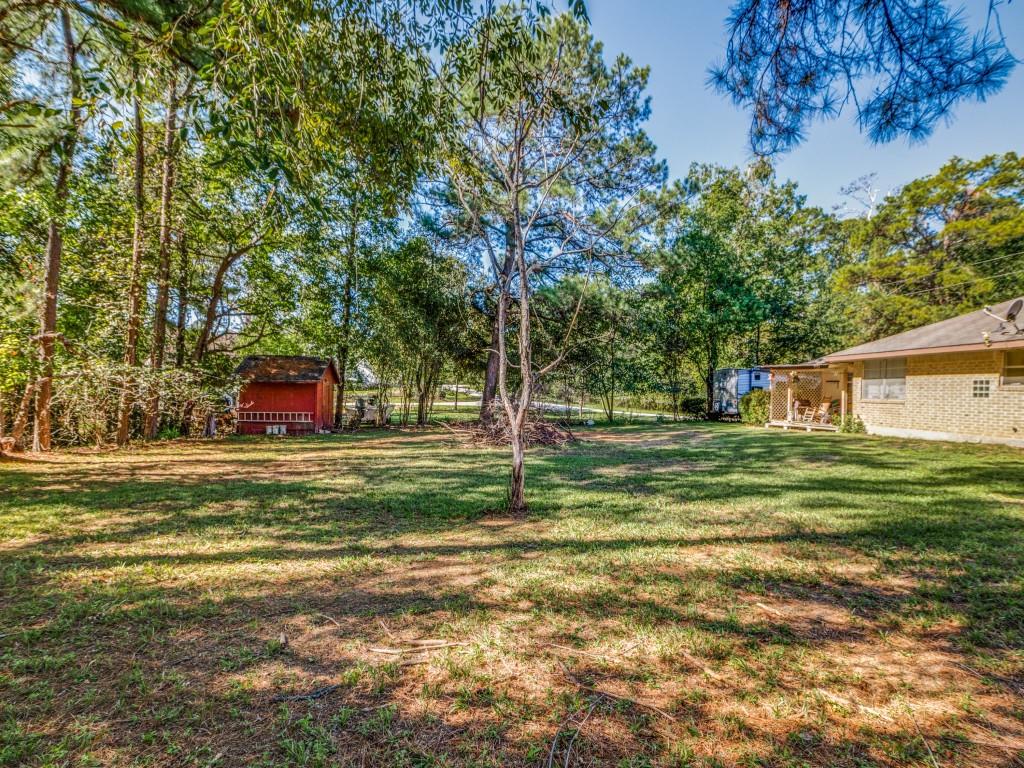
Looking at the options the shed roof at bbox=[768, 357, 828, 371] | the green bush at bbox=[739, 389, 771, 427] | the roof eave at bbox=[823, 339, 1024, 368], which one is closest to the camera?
the roof eave at bbox=[823, 339, 1024, 368]

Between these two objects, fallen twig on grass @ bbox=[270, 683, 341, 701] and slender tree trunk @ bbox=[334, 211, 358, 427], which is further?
slender tree trunk @ bbox=[334, 211, 358, 427]

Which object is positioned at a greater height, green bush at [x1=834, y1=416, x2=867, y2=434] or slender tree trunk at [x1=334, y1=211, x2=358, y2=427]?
slender tree trunk at [x1=334, y1=211, x2=358, y2=427]

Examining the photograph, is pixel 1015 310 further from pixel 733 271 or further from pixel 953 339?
pixel 733 271

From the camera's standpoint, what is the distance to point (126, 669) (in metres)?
2.21

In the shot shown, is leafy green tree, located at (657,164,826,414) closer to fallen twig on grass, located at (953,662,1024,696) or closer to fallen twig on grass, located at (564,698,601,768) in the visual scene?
fallen twig on grass, located at (953,662,1024,696)

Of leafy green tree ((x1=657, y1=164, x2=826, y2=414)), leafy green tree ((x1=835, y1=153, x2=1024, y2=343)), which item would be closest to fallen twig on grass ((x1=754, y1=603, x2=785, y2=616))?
leafy green tree ((x1=657, y1=164, x2=826, y2=414))

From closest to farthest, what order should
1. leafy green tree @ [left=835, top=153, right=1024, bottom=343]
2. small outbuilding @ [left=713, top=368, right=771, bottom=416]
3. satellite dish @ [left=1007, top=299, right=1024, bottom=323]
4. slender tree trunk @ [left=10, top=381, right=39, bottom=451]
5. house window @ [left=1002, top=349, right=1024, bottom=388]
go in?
slender tree trunk @ [left=10, top=381, right=39, bottom=451], house window @ [left=1002, top=349, right=1024, bottom=388], satellite dish @ [left=1007, top=299, right=1024, bottom=323], leafy green tree @ [left=835, top=153, right=1024, bottom=343], small outbuilding @ [left=713, top=368, right=771, bottom=416]

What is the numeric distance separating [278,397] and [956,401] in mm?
21459

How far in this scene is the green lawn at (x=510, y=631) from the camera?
1776 mm

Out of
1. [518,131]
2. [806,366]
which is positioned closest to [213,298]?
[518,131]

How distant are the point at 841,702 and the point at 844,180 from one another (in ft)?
120

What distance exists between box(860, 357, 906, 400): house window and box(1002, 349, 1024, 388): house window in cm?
246

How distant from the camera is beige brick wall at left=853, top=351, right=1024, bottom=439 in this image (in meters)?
11.0

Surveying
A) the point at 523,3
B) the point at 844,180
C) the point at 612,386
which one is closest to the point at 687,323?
the point at 612,386
